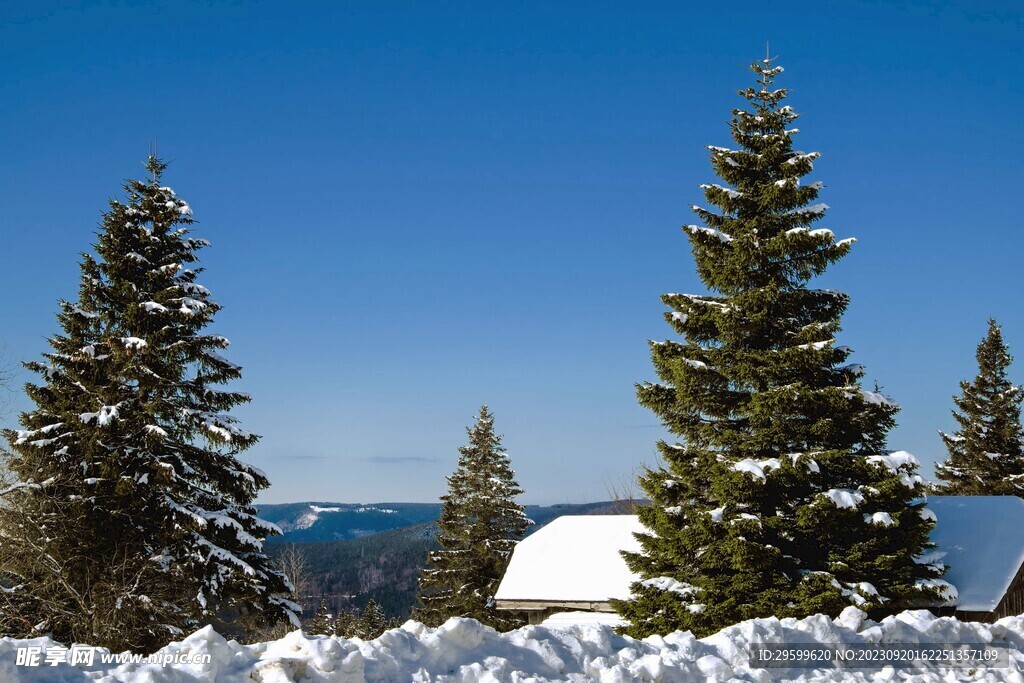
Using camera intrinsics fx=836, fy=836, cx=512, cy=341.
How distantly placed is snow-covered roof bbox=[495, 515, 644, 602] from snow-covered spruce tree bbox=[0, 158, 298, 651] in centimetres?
570

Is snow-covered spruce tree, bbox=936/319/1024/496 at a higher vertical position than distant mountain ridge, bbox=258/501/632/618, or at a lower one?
higher

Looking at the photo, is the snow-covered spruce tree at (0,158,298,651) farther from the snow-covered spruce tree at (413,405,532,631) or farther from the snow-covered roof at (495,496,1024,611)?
the snow-covered spruce tree at (413,405,532,631)

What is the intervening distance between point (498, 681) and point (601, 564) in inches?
591

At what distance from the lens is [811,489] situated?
15.8 metres

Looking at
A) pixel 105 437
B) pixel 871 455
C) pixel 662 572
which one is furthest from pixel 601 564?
pixel 105 437

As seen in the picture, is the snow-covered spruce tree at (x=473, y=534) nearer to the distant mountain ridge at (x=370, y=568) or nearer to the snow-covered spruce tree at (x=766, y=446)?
the snow-covered spruce tree at (x=766, y=446)

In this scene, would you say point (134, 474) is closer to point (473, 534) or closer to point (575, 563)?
point (575, 563)

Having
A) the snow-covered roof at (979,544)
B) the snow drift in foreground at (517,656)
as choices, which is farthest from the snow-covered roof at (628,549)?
the snow drift in foreground at (517,656)

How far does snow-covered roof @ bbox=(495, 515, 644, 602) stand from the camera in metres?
19.0

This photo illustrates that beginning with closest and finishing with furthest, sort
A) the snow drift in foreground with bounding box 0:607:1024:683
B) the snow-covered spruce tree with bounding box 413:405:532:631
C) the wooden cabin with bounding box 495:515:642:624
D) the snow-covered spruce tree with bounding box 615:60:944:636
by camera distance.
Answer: the snow drift in foreground with bounding box 0:607:1024:683, the snow-covered spruce tree with bounding box 615:60:944:636, the wooden cabin with bounding box 495:515:642:624, the snow-covered spruce tree with bounding box 413:405:532:631

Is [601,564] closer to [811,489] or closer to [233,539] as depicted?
[811,489]

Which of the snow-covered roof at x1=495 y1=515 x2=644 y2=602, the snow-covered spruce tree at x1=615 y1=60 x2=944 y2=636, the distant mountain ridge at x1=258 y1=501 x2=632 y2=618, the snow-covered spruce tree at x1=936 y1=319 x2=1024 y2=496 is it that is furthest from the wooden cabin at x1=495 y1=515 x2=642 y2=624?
the distant mountain ridge at x1=258 y1=501 x2=632 y2=618

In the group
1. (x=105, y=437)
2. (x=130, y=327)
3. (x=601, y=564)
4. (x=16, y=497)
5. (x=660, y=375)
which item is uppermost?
(x=130, y=327)

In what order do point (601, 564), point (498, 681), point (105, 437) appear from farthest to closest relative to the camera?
point (601, 564)
point (105, 437)
point (498, 681)
